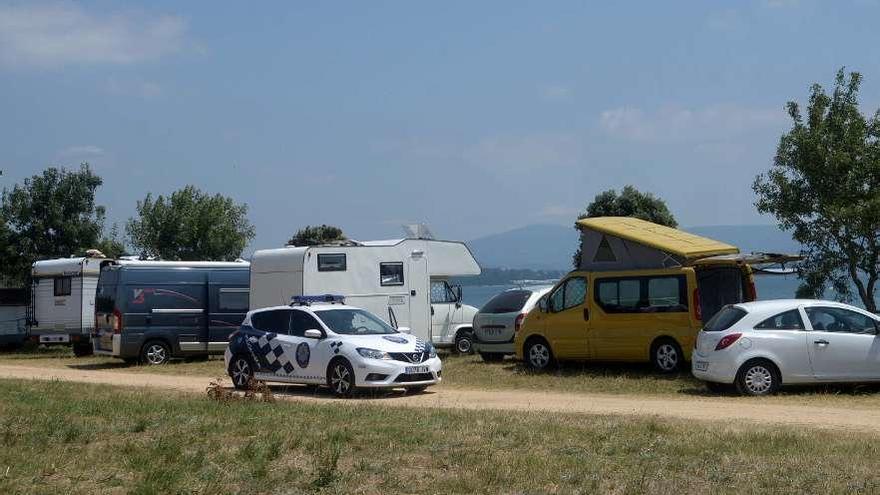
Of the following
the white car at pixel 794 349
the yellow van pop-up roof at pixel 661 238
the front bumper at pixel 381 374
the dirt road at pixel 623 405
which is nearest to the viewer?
the dirt road at pixel 623 405

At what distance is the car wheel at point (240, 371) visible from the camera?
17.7 meters

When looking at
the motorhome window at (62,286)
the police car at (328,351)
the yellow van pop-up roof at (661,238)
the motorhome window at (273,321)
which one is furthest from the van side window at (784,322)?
the motorhome window at (62,286)

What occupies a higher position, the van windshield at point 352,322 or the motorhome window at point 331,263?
the motorhome window at point 331,263

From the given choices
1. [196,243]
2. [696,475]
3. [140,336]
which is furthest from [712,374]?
[196,243]

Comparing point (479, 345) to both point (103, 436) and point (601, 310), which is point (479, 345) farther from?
point (103, 436)

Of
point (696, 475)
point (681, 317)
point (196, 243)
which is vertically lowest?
point (696, 475)

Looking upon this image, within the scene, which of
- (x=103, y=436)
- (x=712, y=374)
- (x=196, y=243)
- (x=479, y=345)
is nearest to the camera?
(x=103, y=436)

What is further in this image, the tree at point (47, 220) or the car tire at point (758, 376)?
the tree at point (47, 220)

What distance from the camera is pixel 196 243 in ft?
135

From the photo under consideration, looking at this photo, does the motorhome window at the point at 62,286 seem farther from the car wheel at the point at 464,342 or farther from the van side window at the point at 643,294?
the van side window at the point at 643,294

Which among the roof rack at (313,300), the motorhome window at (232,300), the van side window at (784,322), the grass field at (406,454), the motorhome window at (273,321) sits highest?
the motorhome window at (232,300)

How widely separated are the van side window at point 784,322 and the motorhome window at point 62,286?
19.6 m

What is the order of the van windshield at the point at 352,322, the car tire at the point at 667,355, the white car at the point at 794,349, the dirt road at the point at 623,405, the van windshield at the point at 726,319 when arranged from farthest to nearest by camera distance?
the car tire at the point at 667,355 < the van windshield at the point at 352,322 < the van windshield at the point at 726,319 < the white car at the point at 794,349 < the dirt road at the point at 623,405

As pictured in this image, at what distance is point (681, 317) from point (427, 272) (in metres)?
6.65
